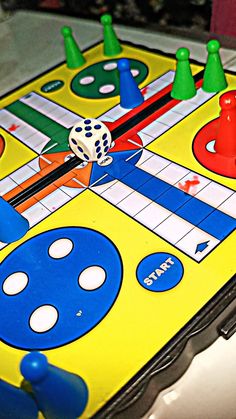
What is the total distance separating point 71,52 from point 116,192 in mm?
510

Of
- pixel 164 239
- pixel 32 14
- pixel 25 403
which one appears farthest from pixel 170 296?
pixel 32 14

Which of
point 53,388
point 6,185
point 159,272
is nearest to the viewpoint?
point 53,388

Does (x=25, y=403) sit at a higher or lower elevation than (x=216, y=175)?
lower

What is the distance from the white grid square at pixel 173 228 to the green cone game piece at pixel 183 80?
0.33 meters

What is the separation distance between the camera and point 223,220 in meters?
0.62

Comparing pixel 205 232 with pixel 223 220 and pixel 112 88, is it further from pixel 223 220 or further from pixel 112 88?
pixel 112 88

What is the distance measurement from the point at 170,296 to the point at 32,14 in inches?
48.4

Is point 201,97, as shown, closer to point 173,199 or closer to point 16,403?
point 173,199

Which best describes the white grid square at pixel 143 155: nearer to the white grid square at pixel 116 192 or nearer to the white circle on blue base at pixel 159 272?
the white grid square at pixel 116 192

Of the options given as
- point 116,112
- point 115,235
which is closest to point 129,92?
point 116,112

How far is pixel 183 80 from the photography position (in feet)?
2.83

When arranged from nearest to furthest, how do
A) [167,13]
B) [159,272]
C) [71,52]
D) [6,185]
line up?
[159,272], [6,185], [71,52], [167,13]

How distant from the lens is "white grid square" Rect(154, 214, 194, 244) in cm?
61

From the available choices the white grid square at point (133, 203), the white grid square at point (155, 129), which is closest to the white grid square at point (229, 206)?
the white grid square at point (133, 203)
